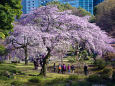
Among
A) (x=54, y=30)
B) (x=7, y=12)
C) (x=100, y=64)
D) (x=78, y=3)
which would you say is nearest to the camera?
(x=7, y=12)

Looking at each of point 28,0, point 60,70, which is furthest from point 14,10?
point 28,0

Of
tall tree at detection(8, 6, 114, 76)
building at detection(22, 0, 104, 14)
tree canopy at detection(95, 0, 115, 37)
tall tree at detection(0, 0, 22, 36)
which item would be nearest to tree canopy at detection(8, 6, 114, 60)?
tall tree at detection(8, 6, 114, 76)

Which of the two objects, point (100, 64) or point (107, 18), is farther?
point (107, 18)

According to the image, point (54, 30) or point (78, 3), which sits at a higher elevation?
point (78, 3)

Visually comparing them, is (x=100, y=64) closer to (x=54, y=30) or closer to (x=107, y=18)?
(x=54, y=30)

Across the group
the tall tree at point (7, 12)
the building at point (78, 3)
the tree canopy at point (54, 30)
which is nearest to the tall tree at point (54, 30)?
the tree canopy at point (54, 30)

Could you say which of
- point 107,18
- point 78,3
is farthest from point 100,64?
point 78,3

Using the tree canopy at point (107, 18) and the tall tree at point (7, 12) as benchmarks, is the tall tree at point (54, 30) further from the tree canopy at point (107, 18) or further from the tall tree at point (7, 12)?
the tree canopy at point (107, 18)

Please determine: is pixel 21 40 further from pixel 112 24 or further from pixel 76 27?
pixel 112 24

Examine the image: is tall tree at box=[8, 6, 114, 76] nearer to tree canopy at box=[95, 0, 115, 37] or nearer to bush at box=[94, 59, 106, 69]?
bush at box=[94, 59, 106, 69]

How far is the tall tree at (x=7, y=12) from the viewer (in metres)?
15.2

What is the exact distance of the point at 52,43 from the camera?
1702 centimetres

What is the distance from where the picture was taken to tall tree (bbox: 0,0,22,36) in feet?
49.9

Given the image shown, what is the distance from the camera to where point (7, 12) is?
1538 cm
